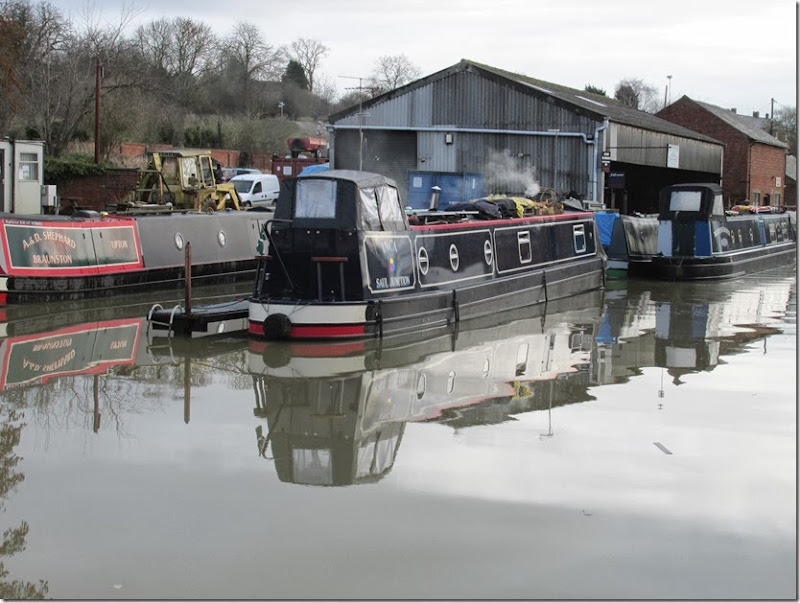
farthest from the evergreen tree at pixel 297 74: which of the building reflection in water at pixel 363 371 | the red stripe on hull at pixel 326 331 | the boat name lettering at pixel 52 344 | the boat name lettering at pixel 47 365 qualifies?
the boat name lettering at pixel 47 365

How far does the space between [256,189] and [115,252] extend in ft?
55.0

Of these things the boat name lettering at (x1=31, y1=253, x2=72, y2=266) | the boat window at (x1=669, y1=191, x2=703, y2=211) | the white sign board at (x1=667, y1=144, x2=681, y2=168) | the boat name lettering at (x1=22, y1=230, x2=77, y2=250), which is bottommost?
the boat name lettering at (x1=31, y1=253, x2=72, y2=266)

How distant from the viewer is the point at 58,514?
627 centimetres

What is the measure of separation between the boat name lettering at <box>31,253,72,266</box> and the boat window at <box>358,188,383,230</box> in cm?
589

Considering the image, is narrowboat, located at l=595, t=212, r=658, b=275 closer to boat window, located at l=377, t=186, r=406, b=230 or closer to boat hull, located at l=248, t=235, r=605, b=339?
boat hull, located at l=248, t=235, r=605, b=339

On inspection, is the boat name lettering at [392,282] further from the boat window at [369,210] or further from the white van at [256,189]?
the white van at [256,189]

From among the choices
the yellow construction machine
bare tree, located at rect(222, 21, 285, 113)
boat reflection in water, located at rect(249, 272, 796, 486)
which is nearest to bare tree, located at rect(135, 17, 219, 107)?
bare tree, located at rect(222, 21, 285, 113)

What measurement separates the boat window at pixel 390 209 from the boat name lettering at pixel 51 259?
5.79m

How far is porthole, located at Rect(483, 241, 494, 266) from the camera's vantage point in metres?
15.1

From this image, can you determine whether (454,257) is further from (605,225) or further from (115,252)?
(605,225)

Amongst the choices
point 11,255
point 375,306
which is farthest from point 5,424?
point 11,255

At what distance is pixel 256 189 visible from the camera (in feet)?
108

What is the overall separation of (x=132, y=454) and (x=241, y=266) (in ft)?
39.6

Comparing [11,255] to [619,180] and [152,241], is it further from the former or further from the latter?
[619,180]
